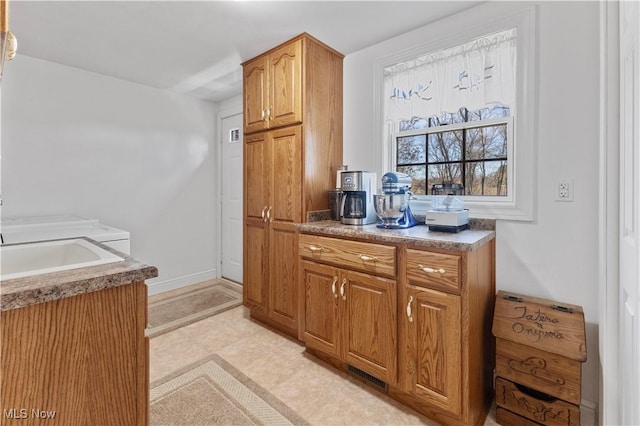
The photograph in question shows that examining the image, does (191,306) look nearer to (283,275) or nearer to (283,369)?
(283,275)

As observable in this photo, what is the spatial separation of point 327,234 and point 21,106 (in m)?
2.97

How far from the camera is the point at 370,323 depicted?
1.77 meters

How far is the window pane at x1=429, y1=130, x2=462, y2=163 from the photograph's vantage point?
2.11 metres

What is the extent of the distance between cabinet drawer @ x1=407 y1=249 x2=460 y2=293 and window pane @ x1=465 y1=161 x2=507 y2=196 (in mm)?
781

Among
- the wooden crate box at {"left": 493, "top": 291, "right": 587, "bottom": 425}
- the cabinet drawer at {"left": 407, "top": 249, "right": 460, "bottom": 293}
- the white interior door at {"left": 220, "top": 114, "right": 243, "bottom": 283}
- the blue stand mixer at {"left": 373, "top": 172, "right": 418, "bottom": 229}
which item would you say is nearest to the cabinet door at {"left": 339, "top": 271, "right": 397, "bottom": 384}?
the cabinet drawer at {"left": 407, "top": 249, "right": 460, "bottom": 293}

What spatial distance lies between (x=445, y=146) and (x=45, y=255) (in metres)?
2.38

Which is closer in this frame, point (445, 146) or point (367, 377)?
point (367, 377)

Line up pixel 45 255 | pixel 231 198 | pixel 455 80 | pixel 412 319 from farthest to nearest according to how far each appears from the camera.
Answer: pixel 231 198 < pixel 455 80 < pixel 412 319 < pixel 45 255

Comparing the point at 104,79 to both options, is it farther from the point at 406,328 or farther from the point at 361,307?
the point at 406,328

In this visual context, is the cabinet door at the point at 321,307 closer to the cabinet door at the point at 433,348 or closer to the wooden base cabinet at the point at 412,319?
the wooden base cabinet at the point at 412,319

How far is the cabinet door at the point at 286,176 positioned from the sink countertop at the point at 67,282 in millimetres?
1415

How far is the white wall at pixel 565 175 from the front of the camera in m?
1.57

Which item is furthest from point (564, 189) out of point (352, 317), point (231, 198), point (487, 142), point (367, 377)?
point (231, 198)

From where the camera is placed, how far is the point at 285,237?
8.05ft
